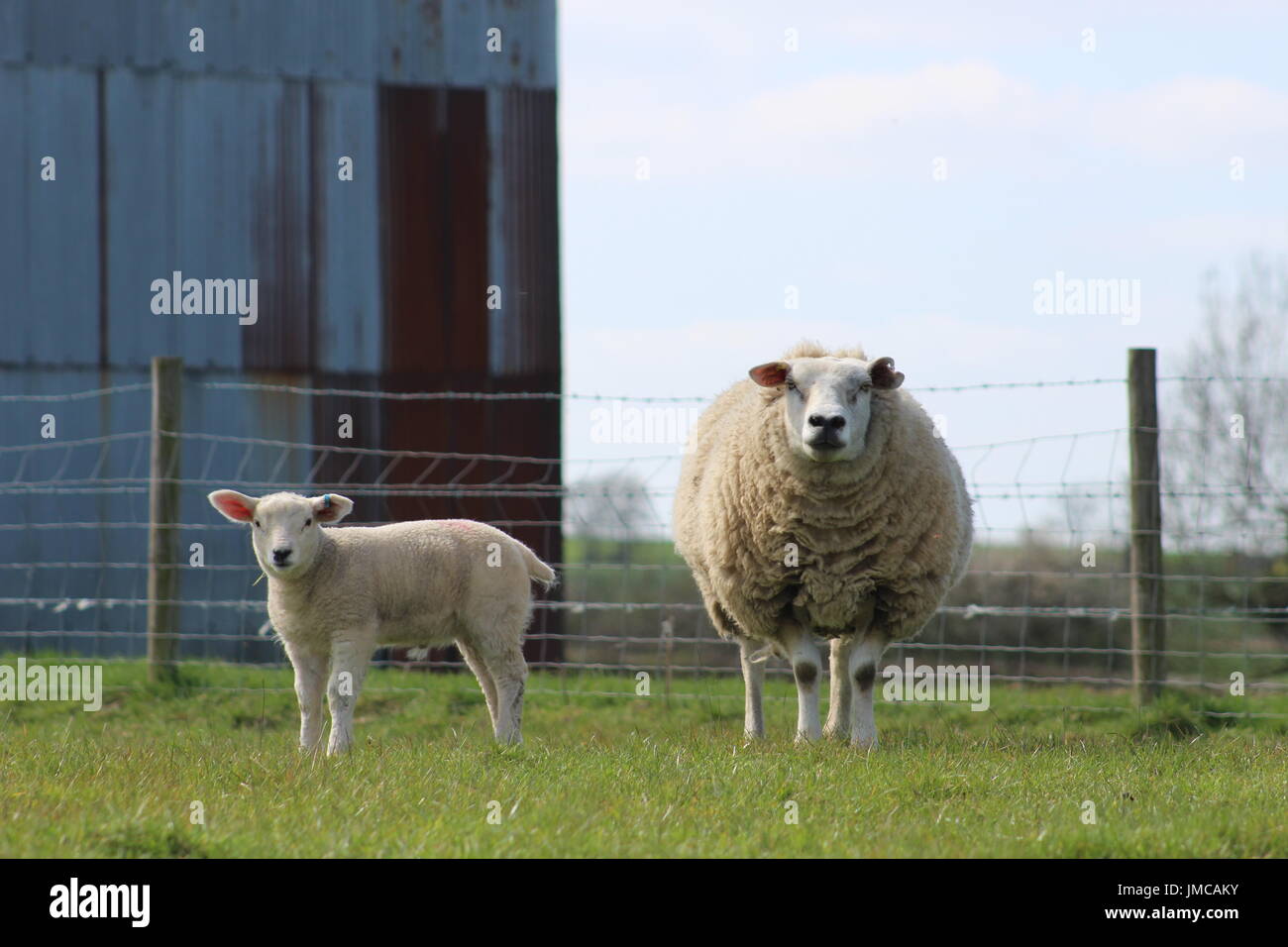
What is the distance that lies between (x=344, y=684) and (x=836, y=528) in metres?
2.30

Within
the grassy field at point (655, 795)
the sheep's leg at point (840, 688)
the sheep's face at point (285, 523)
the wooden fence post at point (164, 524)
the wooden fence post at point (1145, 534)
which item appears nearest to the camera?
the grassy field at point (655, 795)

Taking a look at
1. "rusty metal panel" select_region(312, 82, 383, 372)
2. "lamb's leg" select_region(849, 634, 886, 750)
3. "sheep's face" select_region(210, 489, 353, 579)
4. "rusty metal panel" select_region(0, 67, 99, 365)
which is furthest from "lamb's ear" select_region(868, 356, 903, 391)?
"rusty metal panel" select_region(0, 67, 99, 365)

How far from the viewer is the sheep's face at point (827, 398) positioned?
6.62 metres

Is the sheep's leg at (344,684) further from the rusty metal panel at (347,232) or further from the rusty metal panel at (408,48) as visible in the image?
the rusty metal panel at (408,48)

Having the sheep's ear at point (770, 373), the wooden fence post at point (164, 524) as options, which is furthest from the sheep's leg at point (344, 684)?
the wooden fence post at point (164, 524)

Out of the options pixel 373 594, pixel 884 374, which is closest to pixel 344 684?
pixel 373 594

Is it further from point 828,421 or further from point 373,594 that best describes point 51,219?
point 828,421

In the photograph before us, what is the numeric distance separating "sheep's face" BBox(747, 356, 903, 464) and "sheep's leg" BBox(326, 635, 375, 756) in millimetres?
2150

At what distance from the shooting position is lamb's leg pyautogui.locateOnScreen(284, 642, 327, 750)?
682 cm

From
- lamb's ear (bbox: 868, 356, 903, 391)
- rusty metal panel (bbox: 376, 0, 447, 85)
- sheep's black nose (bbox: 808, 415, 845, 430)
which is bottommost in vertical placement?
sheep's black nose (bbox: 808, 415, 845, 430)

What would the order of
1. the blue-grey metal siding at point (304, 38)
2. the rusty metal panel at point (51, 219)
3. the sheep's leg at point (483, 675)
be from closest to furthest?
the sheep's leg at point (483, 675) → the rusty metal panel at point (51, 219) → the blue-grey metal siding at point (304, 38)

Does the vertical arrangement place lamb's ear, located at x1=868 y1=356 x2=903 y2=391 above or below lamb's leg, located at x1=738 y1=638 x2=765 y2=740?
above

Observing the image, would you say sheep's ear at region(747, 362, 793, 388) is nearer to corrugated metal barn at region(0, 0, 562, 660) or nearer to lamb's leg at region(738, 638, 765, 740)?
lamb's leg at region(738, 638, 765, 740)

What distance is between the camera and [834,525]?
6910 millimetres
